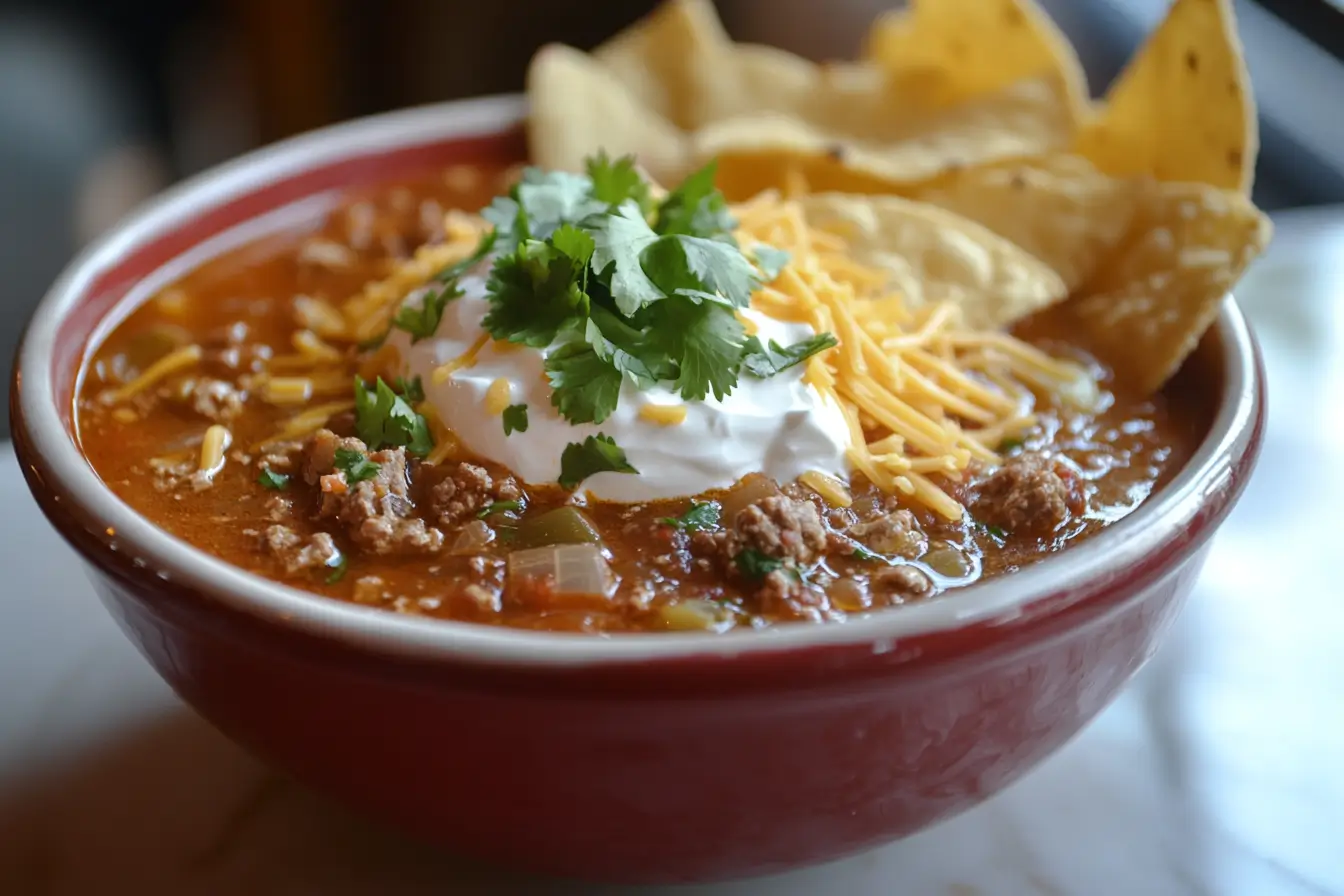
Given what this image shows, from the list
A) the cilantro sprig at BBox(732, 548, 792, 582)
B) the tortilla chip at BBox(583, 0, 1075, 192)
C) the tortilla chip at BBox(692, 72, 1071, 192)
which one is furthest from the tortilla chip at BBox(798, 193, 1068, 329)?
the cilantro sprig at BBox(732, 548, 792, 582)

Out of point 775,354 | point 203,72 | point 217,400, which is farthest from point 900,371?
point 203,72

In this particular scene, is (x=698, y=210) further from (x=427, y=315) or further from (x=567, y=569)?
(x=567, y=569)

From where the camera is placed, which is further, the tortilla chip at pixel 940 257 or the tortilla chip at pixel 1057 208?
the tortilla chip at pixel 1057 208

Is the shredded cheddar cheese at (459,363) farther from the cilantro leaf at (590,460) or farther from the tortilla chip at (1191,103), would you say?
→ the tortilla chip at (1191,103)

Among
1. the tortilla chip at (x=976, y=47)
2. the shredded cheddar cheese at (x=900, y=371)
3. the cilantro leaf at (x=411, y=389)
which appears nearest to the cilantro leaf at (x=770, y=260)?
the shredded cheddar cheese at (x=900, y=371)

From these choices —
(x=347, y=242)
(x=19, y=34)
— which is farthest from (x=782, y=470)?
(x=19, y=34)

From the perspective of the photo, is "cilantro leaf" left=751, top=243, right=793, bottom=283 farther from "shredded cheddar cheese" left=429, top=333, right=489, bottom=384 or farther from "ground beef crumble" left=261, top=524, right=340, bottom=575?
"ground beef crumble" left=261, top=524, right=340, bottom=575
